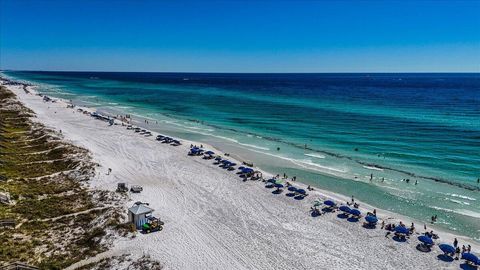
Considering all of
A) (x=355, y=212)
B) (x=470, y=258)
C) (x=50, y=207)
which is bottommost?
(x=470, y=258)

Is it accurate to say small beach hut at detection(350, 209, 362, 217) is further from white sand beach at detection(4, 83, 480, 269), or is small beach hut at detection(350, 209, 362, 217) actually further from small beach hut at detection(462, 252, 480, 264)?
small beach hut at detection(462, 252, 480, 264)

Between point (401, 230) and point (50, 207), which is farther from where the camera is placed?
point (50, 207)

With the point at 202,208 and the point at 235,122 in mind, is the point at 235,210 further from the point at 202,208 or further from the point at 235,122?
the point at 235,122

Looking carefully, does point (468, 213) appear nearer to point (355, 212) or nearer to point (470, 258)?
point (470, 258)

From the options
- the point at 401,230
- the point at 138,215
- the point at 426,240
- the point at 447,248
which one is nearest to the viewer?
the point at 447,248

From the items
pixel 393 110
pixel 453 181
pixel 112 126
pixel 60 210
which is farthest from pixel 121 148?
pixel 393 110

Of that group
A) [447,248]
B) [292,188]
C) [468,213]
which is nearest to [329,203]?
[292,188]

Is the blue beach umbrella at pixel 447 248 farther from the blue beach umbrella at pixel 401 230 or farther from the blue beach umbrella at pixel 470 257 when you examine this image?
the blue beach umbrella at pixel 401 230

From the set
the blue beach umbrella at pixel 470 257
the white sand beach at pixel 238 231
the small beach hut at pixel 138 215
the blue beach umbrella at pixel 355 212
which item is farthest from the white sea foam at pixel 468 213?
the small beach hut at pixel 138 215

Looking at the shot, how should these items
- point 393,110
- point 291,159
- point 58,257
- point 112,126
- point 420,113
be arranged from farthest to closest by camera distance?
point 393,110 < point 420,113 < point 112,126 < point 291,159 < point 58,257
